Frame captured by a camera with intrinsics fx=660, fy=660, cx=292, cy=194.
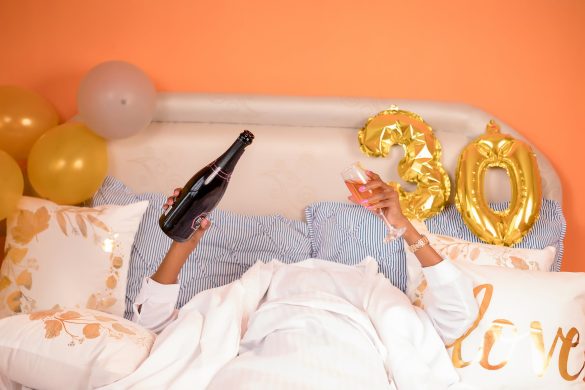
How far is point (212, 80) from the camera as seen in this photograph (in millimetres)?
2330

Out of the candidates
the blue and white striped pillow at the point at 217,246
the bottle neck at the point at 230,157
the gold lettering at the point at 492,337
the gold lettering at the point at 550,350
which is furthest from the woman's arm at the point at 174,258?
the gold lettering at the point at 550,350

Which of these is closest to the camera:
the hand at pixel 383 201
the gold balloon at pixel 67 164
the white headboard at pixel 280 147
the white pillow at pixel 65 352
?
the white pillow at pixel 65 352

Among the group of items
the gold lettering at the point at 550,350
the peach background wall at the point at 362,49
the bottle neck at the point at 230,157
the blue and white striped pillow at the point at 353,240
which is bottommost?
the gold lettering at the point at 550,350

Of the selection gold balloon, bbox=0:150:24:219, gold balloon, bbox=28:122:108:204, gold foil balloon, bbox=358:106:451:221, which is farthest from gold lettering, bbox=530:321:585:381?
gold balloon, bbox=0:150:24:219

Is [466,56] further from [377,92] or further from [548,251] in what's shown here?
[548,251]

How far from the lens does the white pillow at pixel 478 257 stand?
6.34 ft

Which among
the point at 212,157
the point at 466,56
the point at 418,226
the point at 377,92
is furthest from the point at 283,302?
the point at 466,56

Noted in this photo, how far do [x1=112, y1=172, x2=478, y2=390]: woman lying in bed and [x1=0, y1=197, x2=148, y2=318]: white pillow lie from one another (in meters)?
0.29

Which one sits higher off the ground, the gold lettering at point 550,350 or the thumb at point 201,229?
the thumb at point 201,229

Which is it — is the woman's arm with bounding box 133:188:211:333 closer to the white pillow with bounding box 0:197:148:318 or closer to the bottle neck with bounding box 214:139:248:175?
the bottle neck with bounding box 214:139:248:175

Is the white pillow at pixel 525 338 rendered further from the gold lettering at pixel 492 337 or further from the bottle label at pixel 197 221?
the bottle label at pixel 197 221

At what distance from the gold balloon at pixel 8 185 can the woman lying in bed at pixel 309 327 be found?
1.84ft

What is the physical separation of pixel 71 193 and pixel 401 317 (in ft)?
3.62

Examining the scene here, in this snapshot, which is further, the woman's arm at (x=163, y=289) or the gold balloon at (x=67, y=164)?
the gold balloon at (x=67, y=164)
